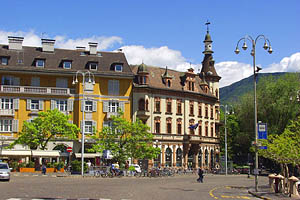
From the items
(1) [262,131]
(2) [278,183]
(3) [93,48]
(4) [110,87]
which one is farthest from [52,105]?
(2) [278,183]

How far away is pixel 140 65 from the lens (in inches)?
2869

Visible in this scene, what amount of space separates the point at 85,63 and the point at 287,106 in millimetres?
29285

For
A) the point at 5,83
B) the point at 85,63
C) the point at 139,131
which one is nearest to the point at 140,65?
the point at 85,63

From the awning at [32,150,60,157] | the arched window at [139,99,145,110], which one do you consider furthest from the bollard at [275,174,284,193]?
the arched window at [139,99,145,110]

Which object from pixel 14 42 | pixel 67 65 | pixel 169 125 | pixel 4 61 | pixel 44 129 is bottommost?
pixel 44 129

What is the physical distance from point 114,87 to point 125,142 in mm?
12168

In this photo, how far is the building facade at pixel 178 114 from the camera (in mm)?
72875

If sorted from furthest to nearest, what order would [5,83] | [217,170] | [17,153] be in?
[217,170]
[5,83]
[17,153]

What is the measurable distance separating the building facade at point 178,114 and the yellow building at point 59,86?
3946 mm

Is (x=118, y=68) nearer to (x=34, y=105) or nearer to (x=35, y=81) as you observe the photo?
(x=35, y=81)

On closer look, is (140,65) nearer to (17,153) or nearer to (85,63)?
(85,63)

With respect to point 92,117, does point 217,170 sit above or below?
below

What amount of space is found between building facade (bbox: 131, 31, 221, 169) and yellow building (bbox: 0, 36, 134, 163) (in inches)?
155

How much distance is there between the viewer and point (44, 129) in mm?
59344
